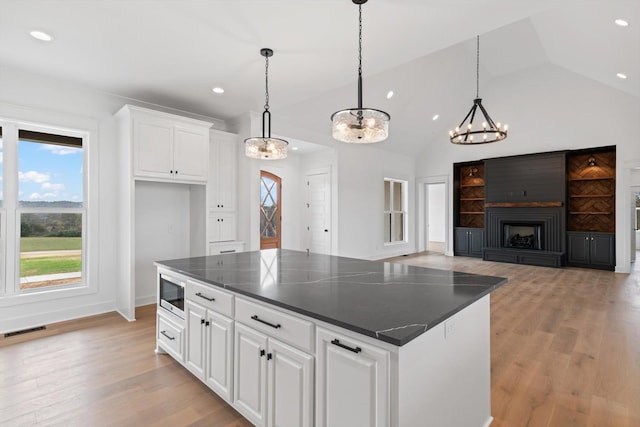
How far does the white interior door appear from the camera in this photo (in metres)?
6.99

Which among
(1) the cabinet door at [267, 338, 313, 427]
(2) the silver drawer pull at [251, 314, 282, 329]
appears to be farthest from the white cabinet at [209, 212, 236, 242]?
(1) the cabinet door at [267, 338, 313, 427]

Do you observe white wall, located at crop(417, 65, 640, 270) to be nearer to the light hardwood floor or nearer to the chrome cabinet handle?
the light hardwood floor

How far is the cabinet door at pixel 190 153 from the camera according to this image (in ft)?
13.5

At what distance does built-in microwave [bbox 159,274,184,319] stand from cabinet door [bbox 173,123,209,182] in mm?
1825

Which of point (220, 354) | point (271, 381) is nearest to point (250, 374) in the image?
point (271, 381)

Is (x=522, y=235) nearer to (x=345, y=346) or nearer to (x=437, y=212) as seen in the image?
(x=437, y=212)

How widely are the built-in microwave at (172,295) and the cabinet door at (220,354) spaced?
0.47 m

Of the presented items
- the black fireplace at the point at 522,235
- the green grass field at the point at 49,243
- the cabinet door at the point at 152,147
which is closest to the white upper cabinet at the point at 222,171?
the cabinet door at the point at 152,147

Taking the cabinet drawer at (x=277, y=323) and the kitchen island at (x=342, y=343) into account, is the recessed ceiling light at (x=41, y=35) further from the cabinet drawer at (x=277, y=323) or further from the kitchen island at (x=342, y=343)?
the cabinet drawer at (x=277, y=323)

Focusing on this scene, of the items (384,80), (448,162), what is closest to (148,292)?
(384,80)

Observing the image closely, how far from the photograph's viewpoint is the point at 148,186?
4375 mm

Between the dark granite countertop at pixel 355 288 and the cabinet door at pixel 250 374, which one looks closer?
the dark granite countertop at pixel 355 288

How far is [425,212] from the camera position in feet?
31.0

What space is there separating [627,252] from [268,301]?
26.4 feet
